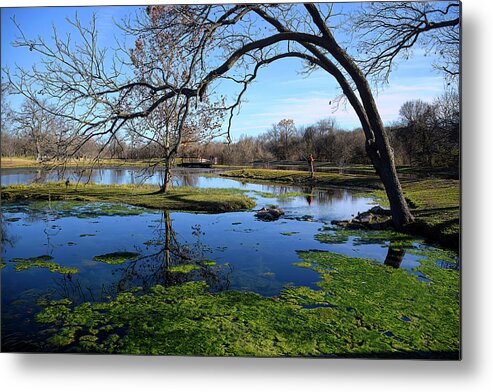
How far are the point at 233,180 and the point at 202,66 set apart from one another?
0.99 metres

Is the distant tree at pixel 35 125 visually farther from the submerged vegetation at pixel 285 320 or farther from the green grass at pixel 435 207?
the green grass at pixel 435 207

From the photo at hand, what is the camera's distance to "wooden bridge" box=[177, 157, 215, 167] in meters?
3.33

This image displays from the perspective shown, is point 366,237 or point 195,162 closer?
point 366,237

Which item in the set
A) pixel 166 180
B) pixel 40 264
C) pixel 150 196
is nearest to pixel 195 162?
pixel 166 180

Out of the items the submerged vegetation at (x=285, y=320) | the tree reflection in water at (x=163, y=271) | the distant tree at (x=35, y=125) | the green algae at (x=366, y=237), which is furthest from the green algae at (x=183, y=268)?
the distant tree at (x=35, y=125)

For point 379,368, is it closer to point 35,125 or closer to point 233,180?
point 233,180

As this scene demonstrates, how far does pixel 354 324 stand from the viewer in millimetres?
2627

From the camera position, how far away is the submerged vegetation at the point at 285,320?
2.59m

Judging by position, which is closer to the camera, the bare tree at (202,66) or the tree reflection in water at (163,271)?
the tree reflection in water at (163,271)

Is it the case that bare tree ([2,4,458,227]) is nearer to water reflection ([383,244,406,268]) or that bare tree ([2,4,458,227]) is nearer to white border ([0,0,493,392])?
water reflection ([383,244,406,268])

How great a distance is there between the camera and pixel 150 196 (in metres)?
3.31

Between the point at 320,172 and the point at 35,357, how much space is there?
267 cm

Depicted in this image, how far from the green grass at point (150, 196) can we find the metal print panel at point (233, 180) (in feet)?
0.06

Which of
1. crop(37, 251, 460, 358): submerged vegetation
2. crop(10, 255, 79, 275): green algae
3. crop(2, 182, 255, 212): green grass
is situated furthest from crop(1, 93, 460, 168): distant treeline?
crop(37, 251, 460, 358): submerged vegetation
